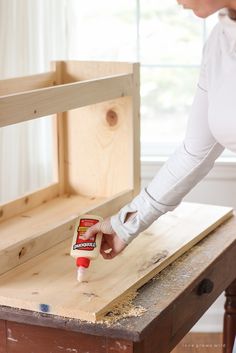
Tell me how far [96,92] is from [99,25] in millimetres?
1013

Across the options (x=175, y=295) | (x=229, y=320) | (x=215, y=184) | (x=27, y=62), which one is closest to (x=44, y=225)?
(x=175, y=295)

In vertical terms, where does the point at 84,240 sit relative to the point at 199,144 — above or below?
below

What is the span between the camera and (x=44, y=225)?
6.51 ft

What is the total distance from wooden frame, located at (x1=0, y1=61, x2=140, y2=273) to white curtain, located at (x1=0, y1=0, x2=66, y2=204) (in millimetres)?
450

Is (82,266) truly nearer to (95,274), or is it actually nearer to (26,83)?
(95,274)


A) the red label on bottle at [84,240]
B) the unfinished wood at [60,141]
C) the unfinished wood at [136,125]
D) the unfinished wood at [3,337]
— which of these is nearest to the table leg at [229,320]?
the unfinished wood at [136,125]

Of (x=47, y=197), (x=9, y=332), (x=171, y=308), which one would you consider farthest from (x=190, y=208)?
(x=9, y=332)

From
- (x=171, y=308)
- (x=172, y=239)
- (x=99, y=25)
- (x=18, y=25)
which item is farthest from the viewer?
(x=99, y=25)

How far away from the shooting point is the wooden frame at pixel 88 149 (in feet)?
6.64

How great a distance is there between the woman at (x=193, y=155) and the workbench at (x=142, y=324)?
135 millimetres

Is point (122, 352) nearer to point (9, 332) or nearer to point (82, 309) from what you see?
point (82, 309)

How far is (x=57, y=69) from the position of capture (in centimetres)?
227

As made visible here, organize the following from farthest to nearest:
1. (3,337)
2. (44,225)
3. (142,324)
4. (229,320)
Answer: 1. (229,320)
2. (44,225)
3. (3,337)
4. (142,324)

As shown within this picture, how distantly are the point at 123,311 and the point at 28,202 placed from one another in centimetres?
71
